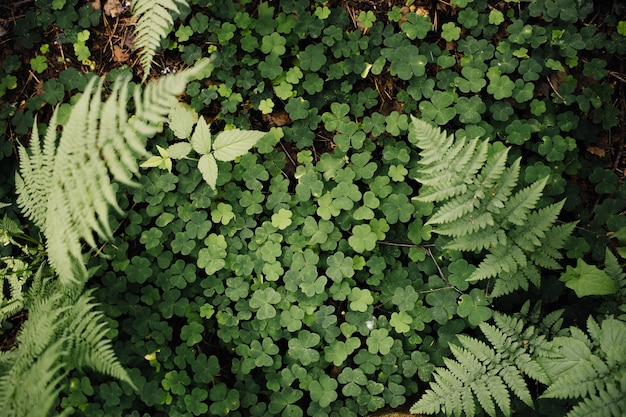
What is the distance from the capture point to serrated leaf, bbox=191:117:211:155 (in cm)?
304

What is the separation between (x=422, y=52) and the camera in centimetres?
349

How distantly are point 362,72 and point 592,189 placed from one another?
1878mm

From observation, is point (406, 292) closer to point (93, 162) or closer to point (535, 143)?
point (535, 143)

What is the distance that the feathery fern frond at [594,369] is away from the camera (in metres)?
2.37

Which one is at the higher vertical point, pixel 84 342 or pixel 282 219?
pixel 282 219

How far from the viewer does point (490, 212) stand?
284cm

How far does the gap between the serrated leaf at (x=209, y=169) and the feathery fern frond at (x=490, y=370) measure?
181cm

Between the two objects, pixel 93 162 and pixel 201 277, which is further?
pixel 201 277

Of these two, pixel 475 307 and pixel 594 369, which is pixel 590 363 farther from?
pixel 475 307

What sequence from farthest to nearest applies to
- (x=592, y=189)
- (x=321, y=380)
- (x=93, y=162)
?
(x=592, y=189) < (x=321, y=380) < (x=93, y=162)

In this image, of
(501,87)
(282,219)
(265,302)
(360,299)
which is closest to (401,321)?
(360,299)

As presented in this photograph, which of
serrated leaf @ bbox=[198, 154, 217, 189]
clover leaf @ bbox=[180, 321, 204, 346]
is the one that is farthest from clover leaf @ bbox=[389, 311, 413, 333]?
serrated leaf @ bbox=[198, 154, 217, 189]

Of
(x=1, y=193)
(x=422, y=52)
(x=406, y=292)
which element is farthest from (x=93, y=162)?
(x=422, y=52)

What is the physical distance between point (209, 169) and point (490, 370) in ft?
7.07
